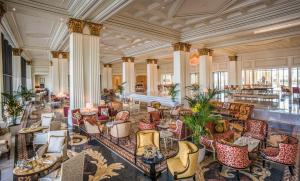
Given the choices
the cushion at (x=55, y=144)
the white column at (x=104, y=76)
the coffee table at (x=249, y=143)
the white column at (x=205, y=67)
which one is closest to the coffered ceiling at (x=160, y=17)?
the white column at (x=205, y=67)

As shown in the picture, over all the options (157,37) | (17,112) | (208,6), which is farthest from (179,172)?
(157,37)

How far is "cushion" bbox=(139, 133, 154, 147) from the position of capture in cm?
436

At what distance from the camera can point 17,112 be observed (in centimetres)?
754

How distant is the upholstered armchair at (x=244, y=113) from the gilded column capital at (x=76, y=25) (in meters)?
8.08

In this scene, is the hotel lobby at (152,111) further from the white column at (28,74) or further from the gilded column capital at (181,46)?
the white column at (28,74)

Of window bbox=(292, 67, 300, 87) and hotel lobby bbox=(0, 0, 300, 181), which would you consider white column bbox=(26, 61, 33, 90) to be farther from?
window bbox=(292, 67, 300, 87)

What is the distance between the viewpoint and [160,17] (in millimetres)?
8648

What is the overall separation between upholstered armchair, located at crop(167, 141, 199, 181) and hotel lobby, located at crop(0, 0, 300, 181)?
0.07ft

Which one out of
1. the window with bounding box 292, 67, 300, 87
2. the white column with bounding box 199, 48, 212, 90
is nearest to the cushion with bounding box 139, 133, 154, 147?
the white column with bounding box 199, 48, 212, 90

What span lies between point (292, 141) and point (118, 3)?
20.4ft

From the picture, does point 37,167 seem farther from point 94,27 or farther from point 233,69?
point 233,69

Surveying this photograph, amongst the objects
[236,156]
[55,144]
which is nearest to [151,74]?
[55,144]

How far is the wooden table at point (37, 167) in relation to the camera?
9.94 feet

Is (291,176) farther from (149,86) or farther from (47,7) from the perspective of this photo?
(149,86)
